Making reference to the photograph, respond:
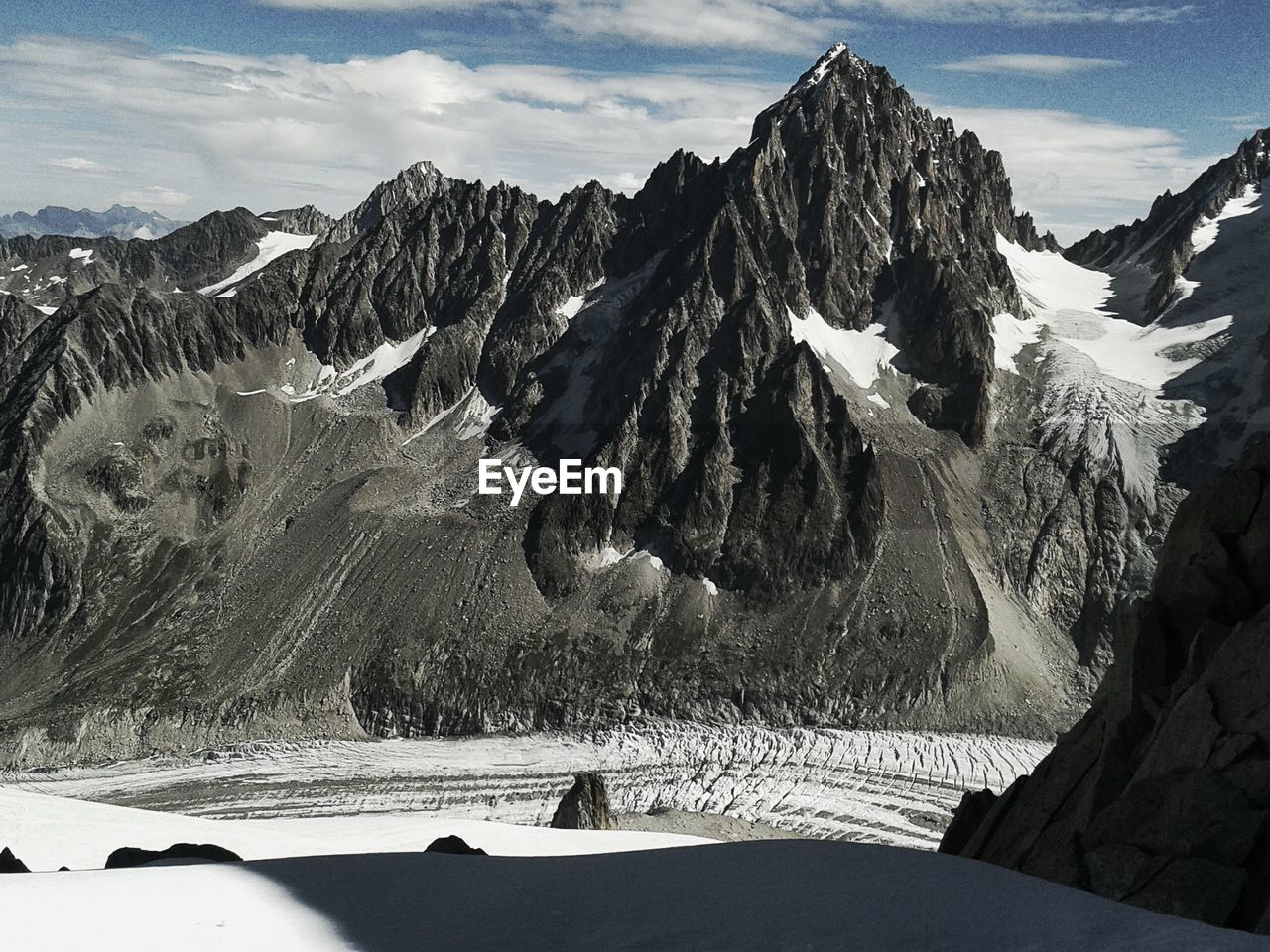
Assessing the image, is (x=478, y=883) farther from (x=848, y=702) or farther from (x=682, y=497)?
(x=682, y=497)

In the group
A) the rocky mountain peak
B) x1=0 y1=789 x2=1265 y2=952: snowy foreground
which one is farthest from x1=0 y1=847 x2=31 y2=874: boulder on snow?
the rocky mountain peak

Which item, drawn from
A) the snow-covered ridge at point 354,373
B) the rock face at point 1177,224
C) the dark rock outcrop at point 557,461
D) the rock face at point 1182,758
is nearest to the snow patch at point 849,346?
the dark rock outcrop at point 557,461

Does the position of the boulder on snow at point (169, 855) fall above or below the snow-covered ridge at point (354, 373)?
below

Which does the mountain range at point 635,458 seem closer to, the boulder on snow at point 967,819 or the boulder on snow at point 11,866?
the boulder on snow at point 967,819

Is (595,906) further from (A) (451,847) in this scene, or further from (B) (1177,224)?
(B) (1177,224)

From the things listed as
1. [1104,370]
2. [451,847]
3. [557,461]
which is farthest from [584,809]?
[1104,370]

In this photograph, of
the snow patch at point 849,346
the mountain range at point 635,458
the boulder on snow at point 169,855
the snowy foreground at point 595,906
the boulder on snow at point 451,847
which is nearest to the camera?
the snowy foreground at point 595,906

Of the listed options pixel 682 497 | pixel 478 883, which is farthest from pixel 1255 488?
pixel 682 497
